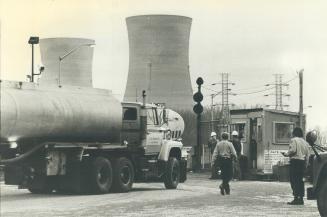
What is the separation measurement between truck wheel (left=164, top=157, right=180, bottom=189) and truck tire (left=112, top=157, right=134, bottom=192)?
1591mm

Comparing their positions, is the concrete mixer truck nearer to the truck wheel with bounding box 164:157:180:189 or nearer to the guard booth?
the truck wheel with bounding box 164:157:180:189

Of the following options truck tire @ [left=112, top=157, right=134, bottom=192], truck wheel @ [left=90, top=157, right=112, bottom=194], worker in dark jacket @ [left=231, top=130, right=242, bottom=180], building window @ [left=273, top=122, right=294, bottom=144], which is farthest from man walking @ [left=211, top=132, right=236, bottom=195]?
building window @ [left=273, top=122, right=294, bottom=144]

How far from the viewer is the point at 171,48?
5934cm

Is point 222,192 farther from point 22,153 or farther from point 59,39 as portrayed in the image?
point 59,39

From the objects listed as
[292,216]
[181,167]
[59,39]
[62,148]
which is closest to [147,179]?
[181,167]

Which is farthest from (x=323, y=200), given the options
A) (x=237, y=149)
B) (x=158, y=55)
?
(x=158, y=55)

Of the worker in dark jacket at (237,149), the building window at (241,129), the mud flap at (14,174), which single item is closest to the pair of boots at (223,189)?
the mud flap at (14,174)

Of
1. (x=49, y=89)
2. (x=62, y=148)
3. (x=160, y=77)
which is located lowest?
(x=62, y=148)

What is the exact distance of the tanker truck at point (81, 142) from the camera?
16.0 metres

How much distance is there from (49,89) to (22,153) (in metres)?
1.84

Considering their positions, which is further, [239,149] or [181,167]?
[239,149]

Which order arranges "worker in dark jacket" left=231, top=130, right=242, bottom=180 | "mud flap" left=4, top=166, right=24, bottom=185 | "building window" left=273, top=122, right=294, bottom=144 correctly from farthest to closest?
"building window" left=273, top=122, right=294, bottom=144, "worker in dark jacket" left=231, top=130, right=242, bottom=180, "mud flap" left=4, top=166, right=24, bottom=185

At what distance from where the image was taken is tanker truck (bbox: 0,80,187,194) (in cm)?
1595

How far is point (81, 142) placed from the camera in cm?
1836
